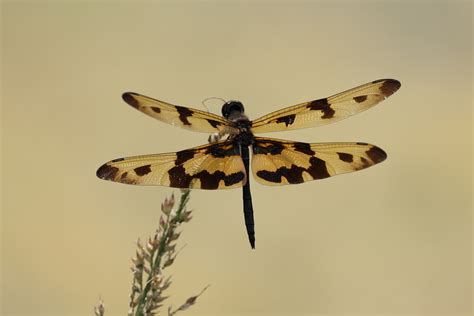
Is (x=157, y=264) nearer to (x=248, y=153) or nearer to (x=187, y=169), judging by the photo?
(x=187, y=169)

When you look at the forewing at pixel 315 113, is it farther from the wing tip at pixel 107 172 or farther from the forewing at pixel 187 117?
the wing tip at pixel 107 172

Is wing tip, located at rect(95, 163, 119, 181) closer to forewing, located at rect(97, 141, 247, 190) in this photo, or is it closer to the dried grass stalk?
forewing, located at rect(97, 141, 247, 190)

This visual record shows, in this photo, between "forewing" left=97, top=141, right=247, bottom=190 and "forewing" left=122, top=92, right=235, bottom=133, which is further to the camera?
"forewing" left=122, top=92, right=235, bottom=133

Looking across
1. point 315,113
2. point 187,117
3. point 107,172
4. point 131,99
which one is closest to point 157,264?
point 107,172

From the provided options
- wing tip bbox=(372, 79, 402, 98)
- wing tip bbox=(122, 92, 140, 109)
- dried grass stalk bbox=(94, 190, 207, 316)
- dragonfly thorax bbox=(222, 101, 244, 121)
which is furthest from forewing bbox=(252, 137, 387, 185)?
dried grass stalk bbox=(94, 190, 207, 316)

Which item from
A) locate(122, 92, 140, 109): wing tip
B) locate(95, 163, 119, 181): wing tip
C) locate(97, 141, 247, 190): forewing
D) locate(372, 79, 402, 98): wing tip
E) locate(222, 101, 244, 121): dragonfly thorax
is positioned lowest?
locate(95, 163, 119, 181): wing tip

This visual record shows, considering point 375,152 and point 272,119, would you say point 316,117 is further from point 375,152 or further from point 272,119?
point 375,152

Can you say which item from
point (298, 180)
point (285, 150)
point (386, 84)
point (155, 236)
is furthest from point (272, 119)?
point (155, 236)

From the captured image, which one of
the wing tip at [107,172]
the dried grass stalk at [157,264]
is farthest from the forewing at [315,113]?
the dried grass stalk at [157,264]

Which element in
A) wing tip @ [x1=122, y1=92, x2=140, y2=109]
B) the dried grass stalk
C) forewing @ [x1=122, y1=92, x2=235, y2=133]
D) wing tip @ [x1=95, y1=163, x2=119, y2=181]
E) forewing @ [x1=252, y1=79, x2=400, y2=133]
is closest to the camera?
the dried grass stalk
